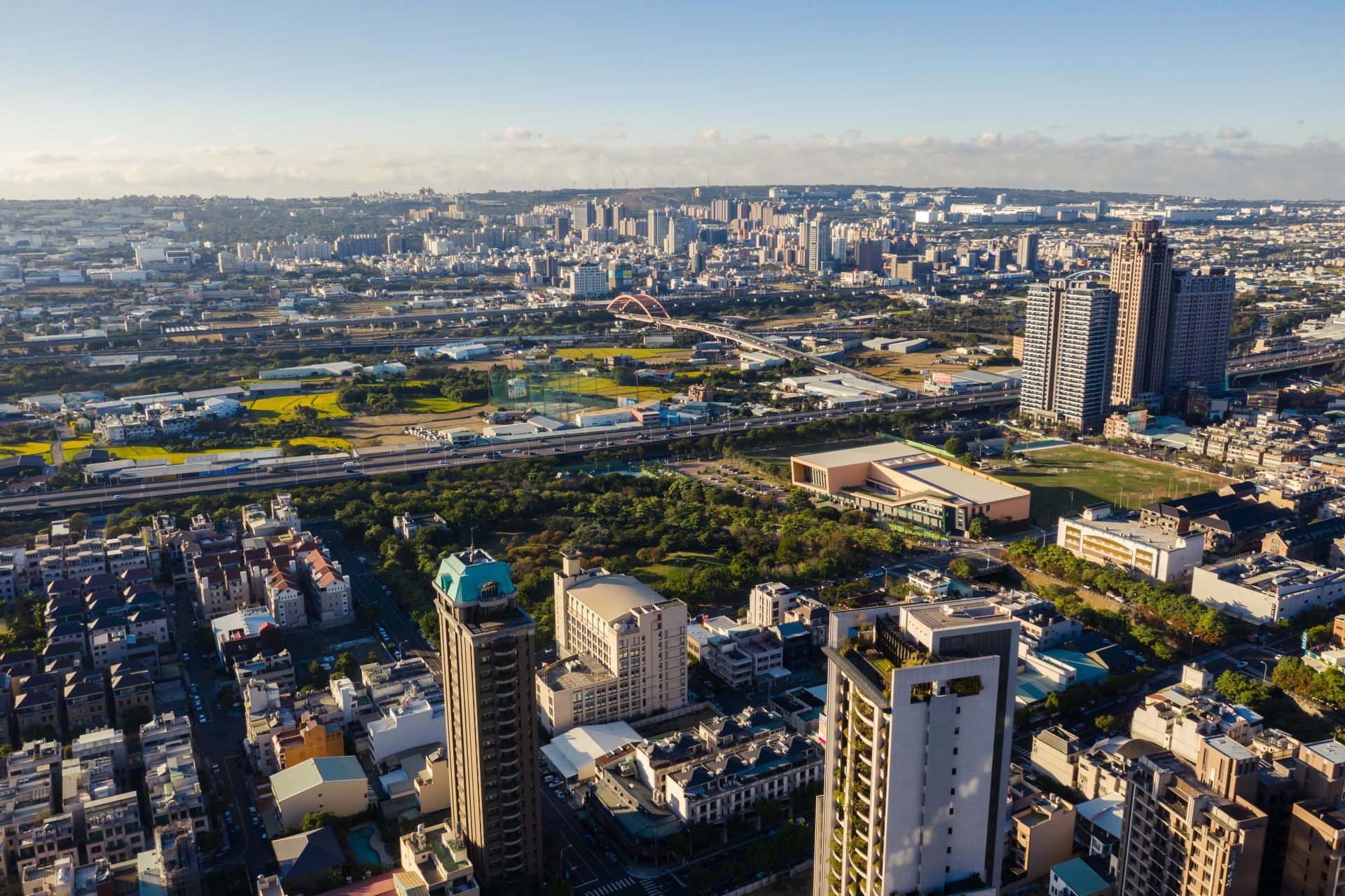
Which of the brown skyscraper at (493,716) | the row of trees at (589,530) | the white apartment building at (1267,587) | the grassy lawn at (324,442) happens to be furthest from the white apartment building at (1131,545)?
the grassy lawn at (324,442)

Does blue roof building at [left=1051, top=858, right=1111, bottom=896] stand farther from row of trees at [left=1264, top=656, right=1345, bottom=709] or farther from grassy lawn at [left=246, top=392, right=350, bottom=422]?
grassy lawn at [left=246, top=392, right=350, bottom=422]

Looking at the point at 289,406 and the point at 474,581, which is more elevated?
the point at 474,581

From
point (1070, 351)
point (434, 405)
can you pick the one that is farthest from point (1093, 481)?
point (434, 405)

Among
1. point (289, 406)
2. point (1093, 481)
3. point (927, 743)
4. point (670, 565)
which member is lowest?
point (289, 406)

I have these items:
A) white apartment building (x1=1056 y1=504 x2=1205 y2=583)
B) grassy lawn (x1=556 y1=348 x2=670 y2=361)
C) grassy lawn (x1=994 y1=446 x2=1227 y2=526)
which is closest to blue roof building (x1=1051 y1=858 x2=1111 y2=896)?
white apartment building (x1=1056 y1=504 x2=1205 y2=583)

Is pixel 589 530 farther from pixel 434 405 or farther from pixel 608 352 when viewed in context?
pixel 608 352

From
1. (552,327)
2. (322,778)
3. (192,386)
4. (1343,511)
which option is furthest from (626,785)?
(552,327)
